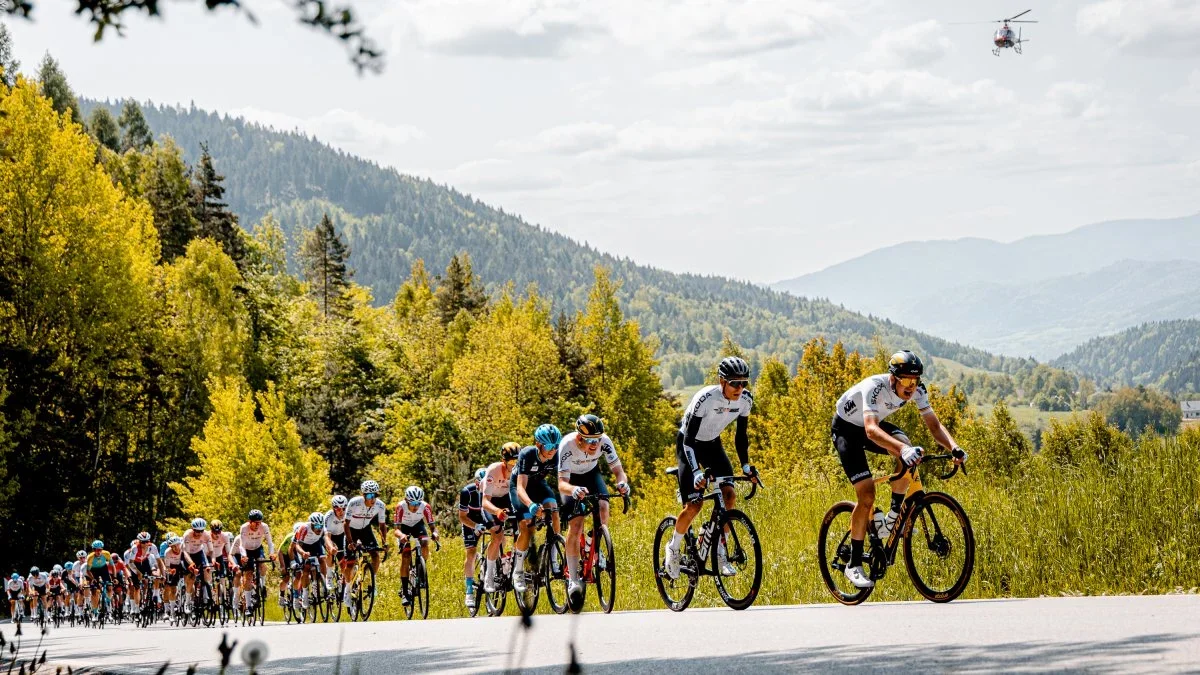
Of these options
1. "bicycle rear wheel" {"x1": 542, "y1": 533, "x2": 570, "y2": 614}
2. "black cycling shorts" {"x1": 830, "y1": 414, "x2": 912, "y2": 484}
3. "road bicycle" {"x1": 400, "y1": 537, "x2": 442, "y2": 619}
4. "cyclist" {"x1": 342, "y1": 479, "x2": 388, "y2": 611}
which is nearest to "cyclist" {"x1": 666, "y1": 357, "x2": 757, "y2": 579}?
"black cycling shorts" {"x1": 830, "y1": 414, "x2": 912, "y2": 484}

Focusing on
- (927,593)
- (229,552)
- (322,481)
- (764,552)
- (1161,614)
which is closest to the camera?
(1161,614)

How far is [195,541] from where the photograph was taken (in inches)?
961

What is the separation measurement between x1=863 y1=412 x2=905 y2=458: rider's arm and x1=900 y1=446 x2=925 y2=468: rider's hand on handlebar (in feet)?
0.29

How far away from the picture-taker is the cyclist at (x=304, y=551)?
20.8m

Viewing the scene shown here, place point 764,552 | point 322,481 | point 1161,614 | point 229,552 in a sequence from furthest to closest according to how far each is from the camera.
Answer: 1. point 322,481
2. point 229,552
3. point 764,552
4. point 1161,614

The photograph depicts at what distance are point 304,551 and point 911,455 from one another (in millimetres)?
14368

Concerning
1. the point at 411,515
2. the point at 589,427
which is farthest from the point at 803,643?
the point at 411,515

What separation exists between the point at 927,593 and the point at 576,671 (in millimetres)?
7390

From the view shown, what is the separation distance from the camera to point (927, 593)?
9734mm

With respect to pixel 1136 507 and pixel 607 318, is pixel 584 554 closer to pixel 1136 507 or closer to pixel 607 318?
pixel 1136 507

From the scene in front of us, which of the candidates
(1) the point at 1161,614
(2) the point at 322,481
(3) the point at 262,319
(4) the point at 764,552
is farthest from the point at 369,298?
(1) the point at 1161,614

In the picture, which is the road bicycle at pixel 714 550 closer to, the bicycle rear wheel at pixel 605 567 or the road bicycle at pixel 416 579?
the bicycle rear wheel at pixel 605 567

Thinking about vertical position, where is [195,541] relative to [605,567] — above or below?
above

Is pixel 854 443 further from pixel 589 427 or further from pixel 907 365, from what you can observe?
pixel 589 427
